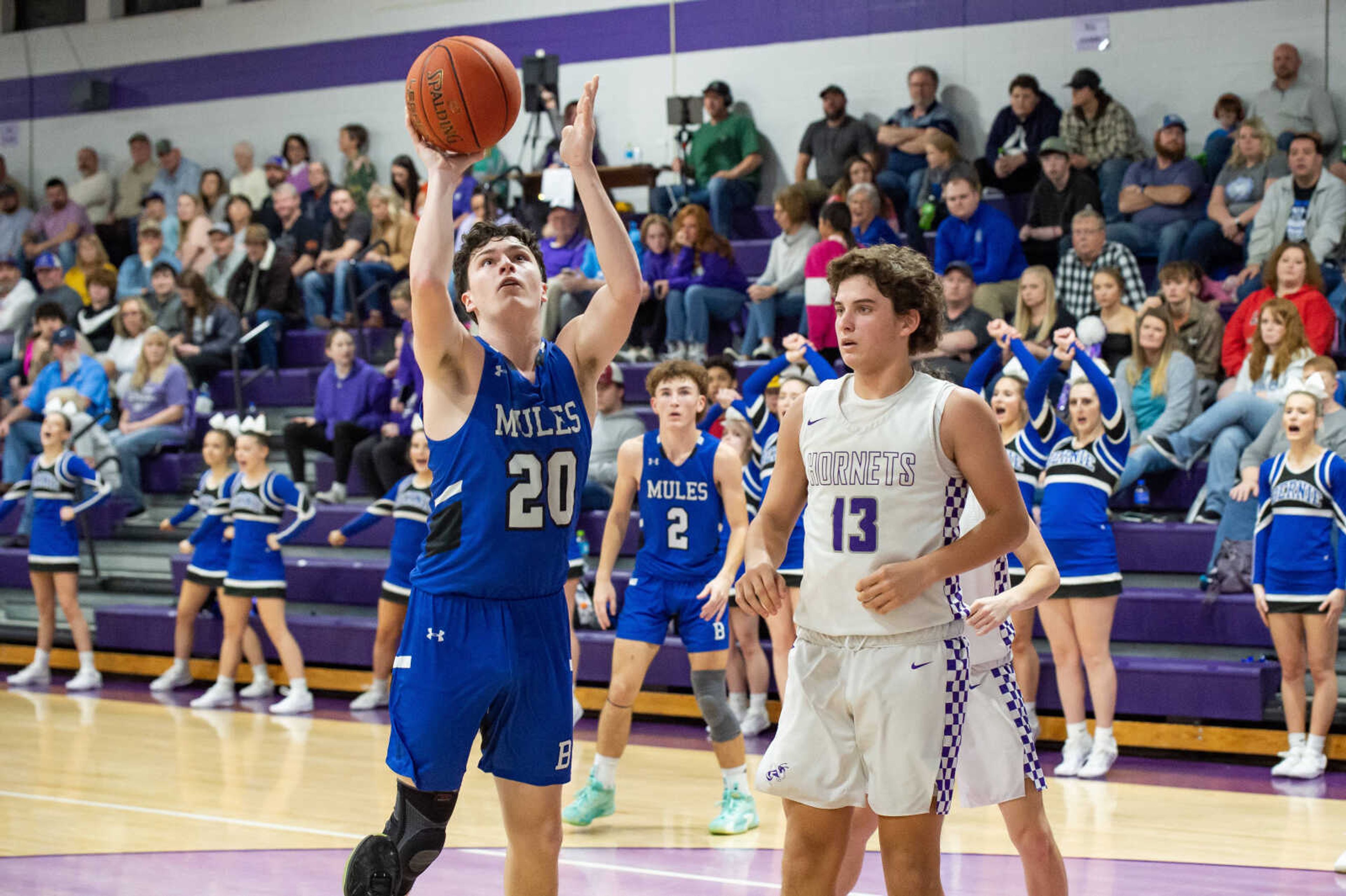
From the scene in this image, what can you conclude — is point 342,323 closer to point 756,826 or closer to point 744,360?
point 744,360

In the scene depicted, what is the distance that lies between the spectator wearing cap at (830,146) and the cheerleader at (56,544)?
5.65 metres

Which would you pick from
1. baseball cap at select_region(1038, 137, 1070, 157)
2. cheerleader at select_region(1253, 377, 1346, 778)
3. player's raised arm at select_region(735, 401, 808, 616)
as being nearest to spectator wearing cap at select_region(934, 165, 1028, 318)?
baseball cap at select_region(1038, 137, 1070, 157)

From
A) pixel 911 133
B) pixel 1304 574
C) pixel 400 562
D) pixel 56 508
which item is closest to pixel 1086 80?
pixel 911 133

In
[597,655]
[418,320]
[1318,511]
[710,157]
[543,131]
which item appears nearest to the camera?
[418,320]

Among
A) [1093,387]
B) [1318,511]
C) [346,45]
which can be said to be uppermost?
[346,45]

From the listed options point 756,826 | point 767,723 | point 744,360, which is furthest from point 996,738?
point 744,360

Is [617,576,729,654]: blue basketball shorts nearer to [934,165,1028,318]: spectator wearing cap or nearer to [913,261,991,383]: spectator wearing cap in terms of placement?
[913,261,991,383]: spectator wearing cap

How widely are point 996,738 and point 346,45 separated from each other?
12868 mm

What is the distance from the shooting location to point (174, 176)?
15.0 meters

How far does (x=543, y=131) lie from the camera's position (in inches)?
548

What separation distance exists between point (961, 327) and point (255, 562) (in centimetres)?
467

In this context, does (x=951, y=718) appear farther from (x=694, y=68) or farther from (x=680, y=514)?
(x=694, y=68)

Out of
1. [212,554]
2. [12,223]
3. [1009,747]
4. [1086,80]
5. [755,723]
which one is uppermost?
[1086,80]

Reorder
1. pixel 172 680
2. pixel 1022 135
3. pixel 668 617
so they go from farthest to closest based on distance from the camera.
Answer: pixel 1022 135 < pixel 172 680 < pixel 668 617
